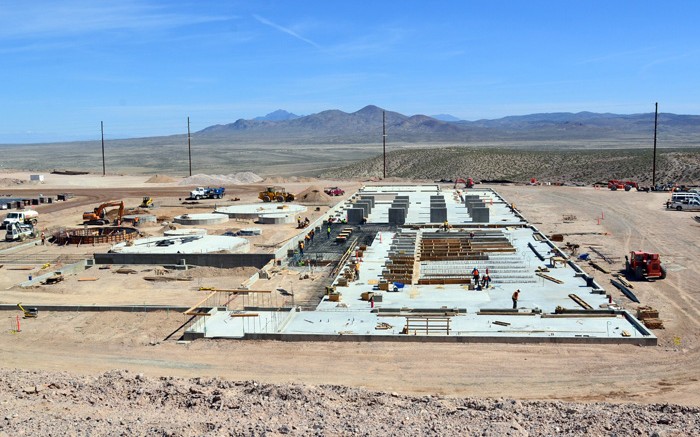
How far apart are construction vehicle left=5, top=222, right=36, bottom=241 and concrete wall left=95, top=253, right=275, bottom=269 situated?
935cm

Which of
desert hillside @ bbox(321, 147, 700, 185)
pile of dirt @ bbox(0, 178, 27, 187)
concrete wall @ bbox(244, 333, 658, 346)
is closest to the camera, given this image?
concrete wall @ bbox(244, 333, 658, 346)

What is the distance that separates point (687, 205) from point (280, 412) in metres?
Result: 43.7

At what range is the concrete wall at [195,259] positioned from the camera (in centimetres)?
3073

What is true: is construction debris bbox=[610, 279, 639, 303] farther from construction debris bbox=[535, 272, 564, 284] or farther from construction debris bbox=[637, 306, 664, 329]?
construction debris bbox=[535, 272, 564, 284]

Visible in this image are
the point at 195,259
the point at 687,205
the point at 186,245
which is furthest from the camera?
the point at 687,205

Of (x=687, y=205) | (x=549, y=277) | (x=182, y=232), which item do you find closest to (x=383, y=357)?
(x=549, y=277)

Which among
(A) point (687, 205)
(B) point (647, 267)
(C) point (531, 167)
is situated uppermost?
(C) point (531, 167)

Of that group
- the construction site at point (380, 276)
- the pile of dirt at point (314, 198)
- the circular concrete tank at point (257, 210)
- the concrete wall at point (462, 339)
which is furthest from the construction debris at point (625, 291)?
the pile of dirt at point (314, 198)

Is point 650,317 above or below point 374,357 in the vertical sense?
above

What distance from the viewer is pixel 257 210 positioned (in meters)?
48.8

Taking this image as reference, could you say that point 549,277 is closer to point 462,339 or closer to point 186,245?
point 462,339

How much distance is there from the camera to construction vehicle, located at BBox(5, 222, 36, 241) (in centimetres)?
3825

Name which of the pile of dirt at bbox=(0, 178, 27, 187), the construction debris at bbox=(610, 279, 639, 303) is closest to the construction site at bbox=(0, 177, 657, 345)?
the construction debris at bbox=(610, 279, 639, 303)

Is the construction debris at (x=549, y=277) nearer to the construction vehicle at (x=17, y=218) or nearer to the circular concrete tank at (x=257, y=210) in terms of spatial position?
the circular concrete tank at (x=257, y=210)
